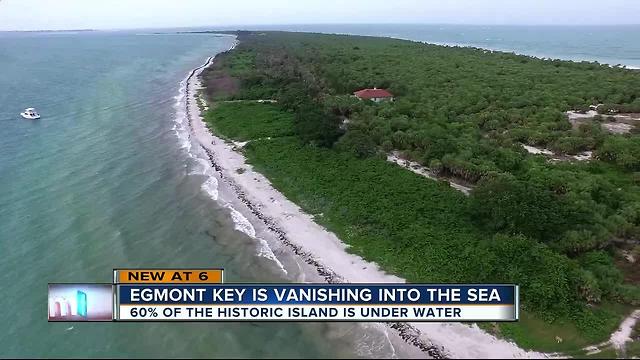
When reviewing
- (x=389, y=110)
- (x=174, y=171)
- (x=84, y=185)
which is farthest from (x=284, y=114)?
(x=84, y=185)

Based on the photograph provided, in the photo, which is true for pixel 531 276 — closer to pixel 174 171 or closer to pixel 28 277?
pixel 28 277

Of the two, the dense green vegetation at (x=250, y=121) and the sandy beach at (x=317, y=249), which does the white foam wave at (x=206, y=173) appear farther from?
the dense green vegetation at (x=250, y=121)

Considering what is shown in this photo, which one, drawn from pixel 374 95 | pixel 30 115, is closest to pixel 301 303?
pixel 374 95

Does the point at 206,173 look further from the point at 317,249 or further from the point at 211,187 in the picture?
the point at 317,249

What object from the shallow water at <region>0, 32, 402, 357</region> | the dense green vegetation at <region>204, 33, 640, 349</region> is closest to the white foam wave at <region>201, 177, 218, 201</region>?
the shallow water at <region>0, 32, 402, 357</region>

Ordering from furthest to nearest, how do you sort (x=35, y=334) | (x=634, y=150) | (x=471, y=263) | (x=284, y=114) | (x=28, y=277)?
(x=284, y=114)
(x=634, y=150)
(x=28, y=277)
(x=471, y=263)
(x=35, y=334)

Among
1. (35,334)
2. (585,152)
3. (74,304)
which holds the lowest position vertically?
(35,334)

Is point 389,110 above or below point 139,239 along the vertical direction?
above
